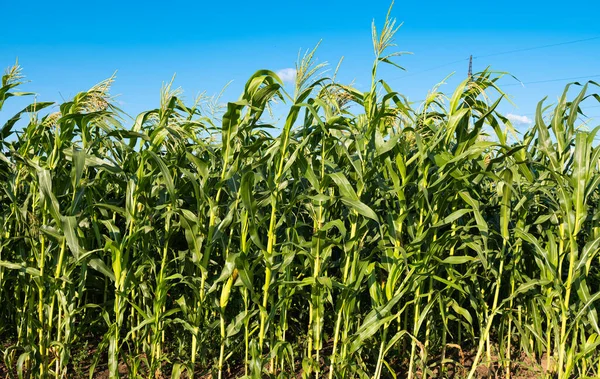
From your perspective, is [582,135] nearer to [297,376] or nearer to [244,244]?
[244,244]

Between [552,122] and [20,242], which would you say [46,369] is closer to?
[20,242]

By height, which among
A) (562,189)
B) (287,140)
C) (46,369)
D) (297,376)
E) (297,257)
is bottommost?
(297,376)

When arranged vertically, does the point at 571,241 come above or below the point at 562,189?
below

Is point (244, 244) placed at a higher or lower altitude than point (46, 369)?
higher

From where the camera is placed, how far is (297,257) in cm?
377

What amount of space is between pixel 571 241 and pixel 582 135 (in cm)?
65

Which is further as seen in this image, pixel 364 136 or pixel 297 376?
pixel 297 376

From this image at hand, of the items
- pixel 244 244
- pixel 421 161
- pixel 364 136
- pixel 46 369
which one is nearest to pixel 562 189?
pixel 421 161

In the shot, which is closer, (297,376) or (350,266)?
(350,266)

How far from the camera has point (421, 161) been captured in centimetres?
317

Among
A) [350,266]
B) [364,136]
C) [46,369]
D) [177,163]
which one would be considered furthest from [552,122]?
[46,369]

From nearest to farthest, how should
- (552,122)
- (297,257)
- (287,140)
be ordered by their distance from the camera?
1. (287,140)
2. (552,122)
3. (297,257)

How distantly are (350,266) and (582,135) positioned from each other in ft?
5.40

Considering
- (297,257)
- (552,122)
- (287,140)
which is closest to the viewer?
(287,140)
